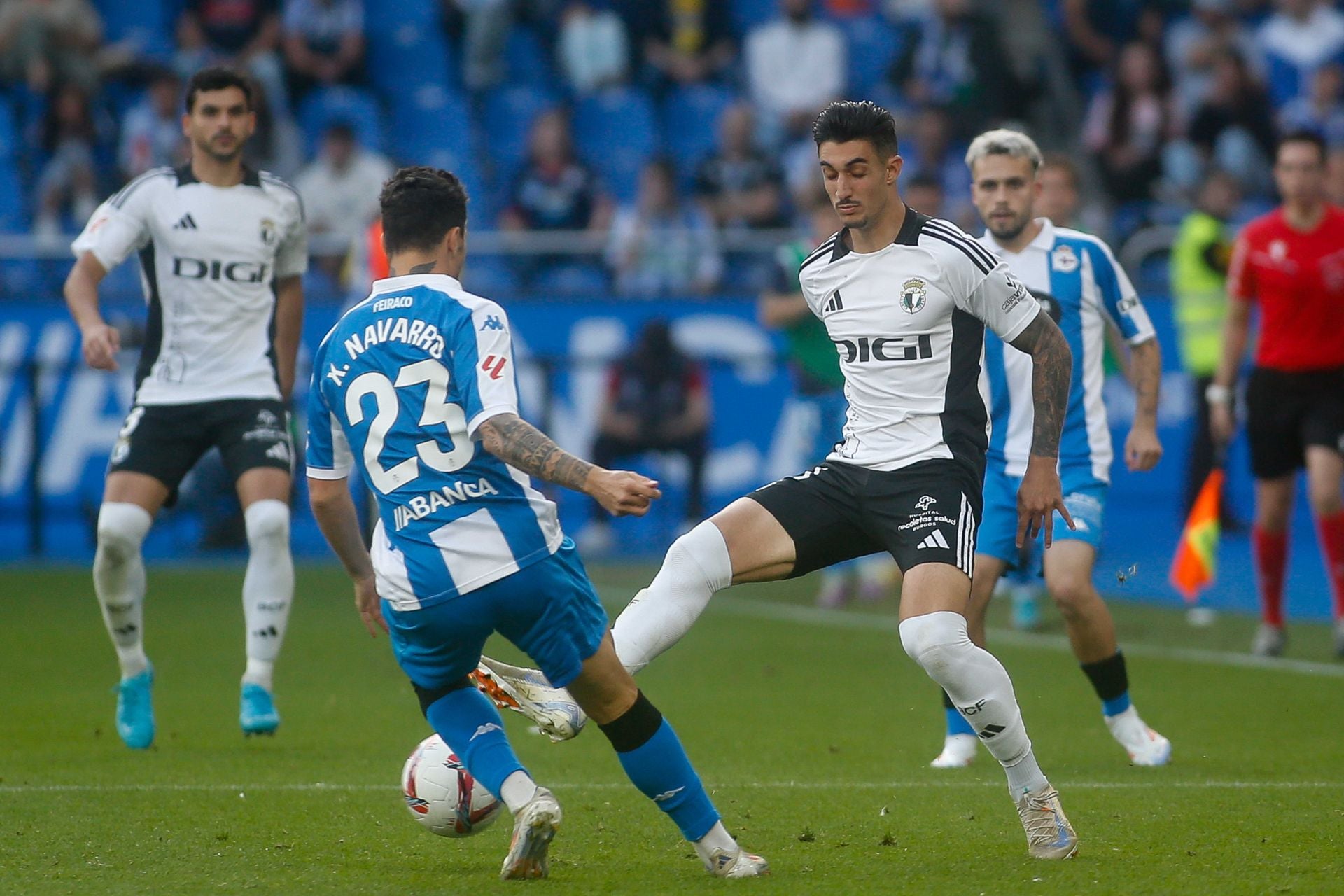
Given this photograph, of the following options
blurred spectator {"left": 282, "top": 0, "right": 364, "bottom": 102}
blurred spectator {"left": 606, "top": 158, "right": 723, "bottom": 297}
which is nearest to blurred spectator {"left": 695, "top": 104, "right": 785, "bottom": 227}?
blurred spectator {"left": 606, "top": 158, "right": 723, "bottom": 297}

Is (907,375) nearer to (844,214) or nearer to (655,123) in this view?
(844,214)

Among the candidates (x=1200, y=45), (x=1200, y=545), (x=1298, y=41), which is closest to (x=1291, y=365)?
(x=1200, y=545)

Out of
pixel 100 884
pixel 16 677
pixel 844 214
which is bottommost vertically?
pixel 16 677

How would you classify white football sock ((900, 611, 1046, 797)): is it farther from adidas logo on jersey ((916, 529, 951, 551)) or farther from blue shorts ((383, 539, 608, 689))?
blue shorts ((383, 539, 608, 689))

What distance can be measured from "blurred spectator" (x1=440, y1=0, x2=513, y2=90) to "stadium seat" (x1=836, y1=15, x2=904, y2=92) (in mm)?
3592

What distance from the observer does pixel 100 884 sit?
4.82m

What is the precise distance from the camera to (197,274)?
747 centimetres

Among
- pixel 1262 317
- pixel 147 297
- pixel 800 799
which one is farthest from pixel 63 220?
pixel 800 799

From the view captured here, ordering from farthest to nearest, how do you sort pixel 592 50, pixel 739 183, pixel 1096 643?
pixel 592 50 < pixel 739 183 < pixel 1096 643

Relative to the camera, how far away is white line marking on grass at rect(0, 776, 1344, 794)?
20.4 ft

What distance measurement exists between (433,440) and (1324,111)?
50.3 ft

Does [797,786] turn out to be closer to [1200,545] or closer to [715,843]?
[715,843]

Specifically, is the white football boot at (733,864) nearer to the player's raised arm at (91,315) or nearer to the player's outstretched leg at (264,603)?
the player's outstretched leg at (264,603)

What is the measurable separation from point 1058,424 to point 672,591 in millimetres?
1236
